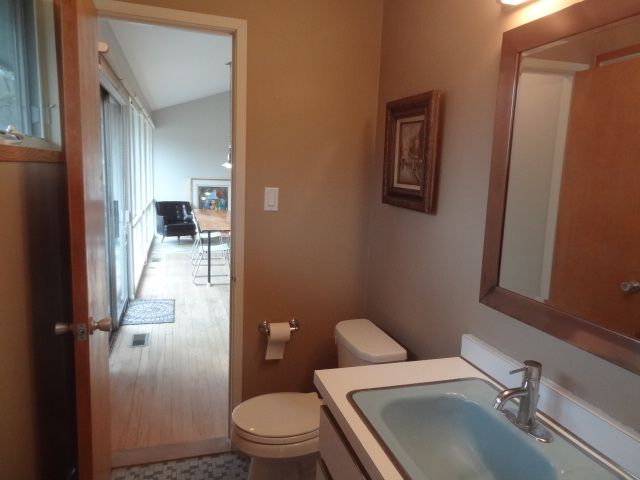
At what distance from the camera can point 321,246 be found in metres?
2.18

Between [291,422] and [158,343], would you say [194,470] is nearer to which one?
[291,422]

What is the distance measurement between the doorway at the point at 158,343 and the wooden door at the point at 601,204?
4.60 ft

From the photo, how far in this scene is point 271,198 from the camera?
2059 mm

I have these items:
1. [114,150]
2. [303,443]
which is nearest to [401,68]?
[303,443]

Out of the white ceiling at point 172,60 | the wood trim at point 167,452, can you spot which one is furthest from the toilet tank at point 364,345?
the white ceiling at point 172,60

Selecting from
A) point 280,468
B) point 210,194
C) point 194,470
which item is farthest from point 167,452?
point 210,194

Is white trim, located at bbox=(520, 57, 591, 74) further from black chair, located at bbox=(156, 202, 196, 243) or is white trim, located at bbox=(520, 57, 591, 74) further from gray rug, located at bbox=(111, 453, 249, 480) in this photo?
black chair, located at bbox=(156, 202, 196, 243)

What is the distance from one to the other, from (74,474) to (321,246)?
4.49 feet

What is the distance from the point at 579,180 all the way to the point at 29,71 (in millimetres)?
1689

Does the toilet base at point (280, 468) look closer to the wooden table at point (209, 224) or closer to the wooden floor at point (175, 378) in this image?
the wooden floor at point (175, 378)

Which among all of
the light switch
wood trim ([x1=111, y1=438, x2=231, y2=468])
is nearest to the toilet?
wood trim ([x1=111, y1=438, x2=231, y2=468])

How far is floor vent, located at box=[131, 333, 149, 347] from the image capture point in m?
3.51

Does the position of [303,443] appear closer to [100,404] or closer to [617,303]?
[100,404]

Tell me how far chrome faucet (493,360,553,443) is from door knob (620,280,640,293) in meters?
0.25
